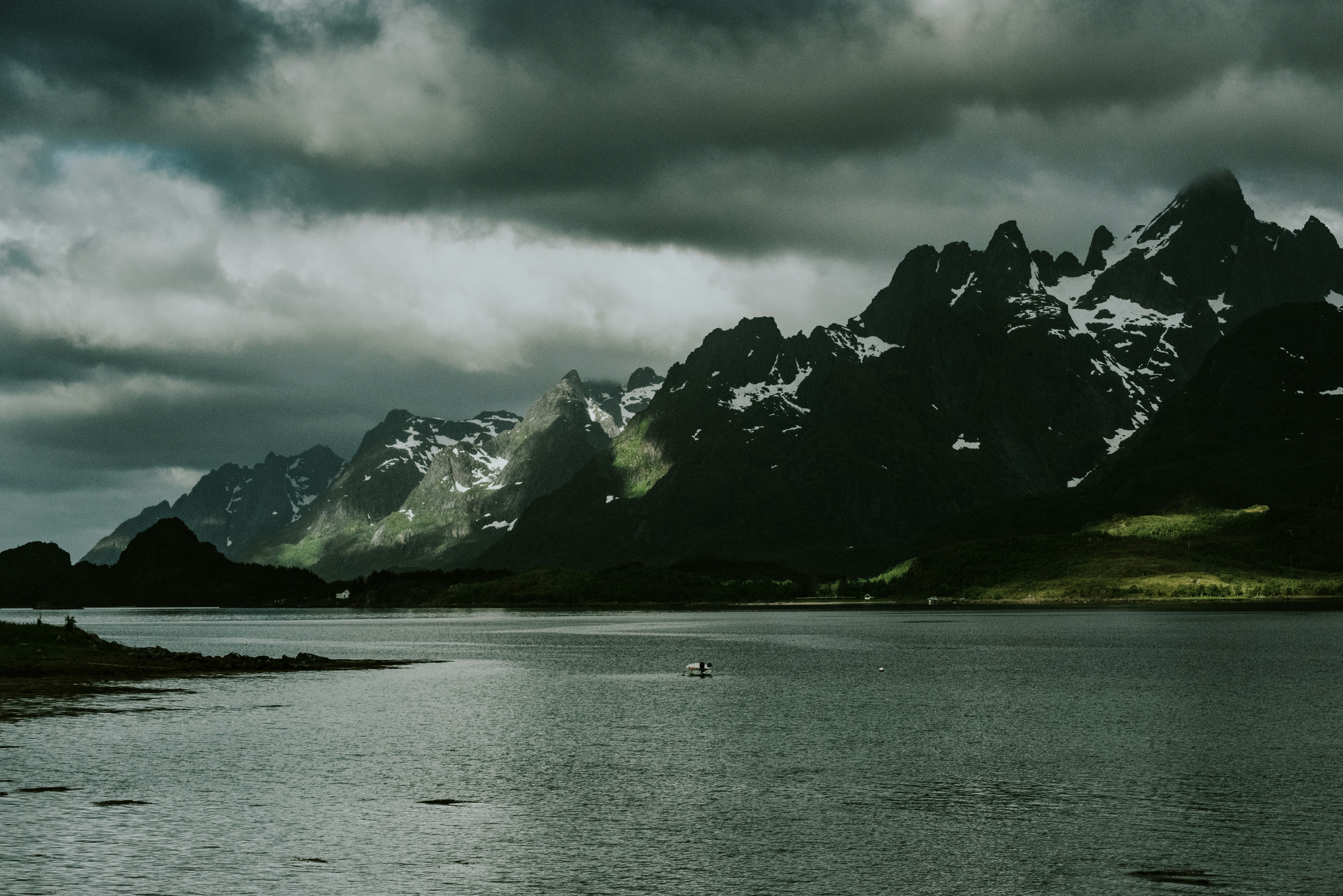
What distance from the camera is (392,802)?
219ft

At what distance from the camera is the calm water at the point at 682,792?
50.5 m

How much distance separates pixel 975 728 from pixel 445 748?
4279 centimetres

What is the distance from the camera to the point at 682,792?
6994 cm

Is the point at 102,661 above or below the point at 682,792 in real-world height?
above

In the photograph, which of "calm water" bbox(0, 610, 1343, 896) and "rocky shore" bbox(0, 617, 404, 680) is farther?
"rocky shore" bbox(0, 617, 404, 680)

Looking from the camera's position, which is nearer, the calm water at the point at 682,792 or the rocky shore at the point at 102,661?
the calm water at the point at 682,792

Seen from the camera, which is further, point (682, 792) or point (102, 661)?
point (102, 661)

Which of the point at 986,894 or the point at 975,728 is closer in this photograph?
the point at 986,894

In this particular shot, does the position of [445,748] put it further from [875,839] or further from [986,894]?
[986,894]

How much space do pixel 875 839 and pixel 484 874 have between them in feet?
61.2

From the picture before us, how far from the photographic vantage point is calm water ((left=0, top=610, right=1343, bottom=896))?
50.5 metres

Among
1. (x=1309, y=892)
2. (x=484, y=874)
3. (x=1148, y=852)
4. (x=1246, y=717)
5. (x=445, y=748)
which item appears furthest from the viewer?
(x=1246, y=717)

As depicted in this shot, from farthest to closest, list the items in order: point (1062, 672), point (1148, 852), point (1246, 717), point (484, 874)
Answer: point (1062, 672)
point (1246, 717)
point (1148, 852)
point (484, 874)

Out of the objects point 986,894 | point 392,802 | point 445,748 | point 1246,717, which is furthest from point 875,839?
point 1246,717
